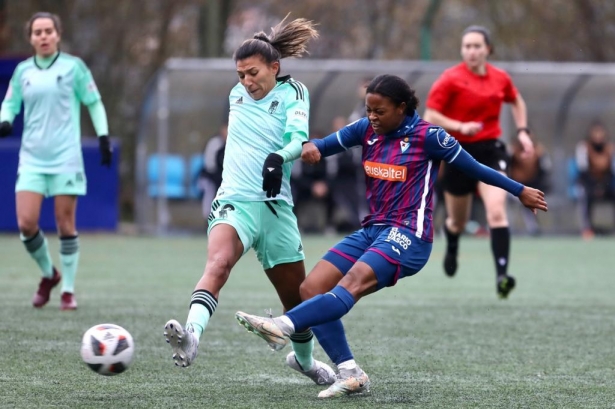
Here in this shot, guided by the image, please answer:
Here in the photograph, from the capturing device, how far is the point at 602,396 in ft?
18.0

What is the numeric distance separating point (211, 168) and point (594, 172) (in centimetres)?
686

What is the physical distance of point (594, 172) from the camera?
20.2 meters

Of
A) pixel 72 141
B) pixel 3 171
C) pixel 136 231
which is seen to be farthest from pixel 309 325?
pixel 136 231

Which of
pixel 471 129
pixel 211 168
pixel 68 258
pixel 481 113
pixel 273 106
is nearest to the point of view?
pixel 273 106

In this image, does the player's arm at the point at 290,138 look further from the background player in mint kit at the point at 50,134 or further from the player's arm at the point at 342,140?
the background player in mint kit at the point at 50,134

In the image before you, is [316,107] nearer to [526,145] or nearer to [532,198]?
[526,145]

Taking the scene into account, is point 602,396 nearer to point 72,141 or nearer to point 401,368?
point 401,368

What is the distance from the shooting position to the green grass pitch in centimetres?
545

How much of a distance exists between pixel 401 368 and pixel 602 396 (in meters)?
1.26

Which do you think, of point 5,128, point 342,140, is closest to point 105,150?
point 5,128

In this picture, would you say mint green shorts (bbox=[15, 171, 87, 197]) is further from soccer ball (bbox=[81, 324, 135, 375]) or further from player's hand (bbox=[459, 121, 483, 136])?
soccer ball (bbox=[81, 324, 135, 375])

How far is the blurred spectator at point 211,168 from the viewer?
1844 cm

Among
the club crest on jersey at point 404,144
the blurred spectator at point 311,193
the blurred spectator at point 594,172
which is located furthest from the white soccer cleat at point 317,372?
the blurred spectator at point 594,172

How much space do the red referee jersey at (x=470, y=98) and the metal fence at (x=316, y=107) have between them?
33.0ft
